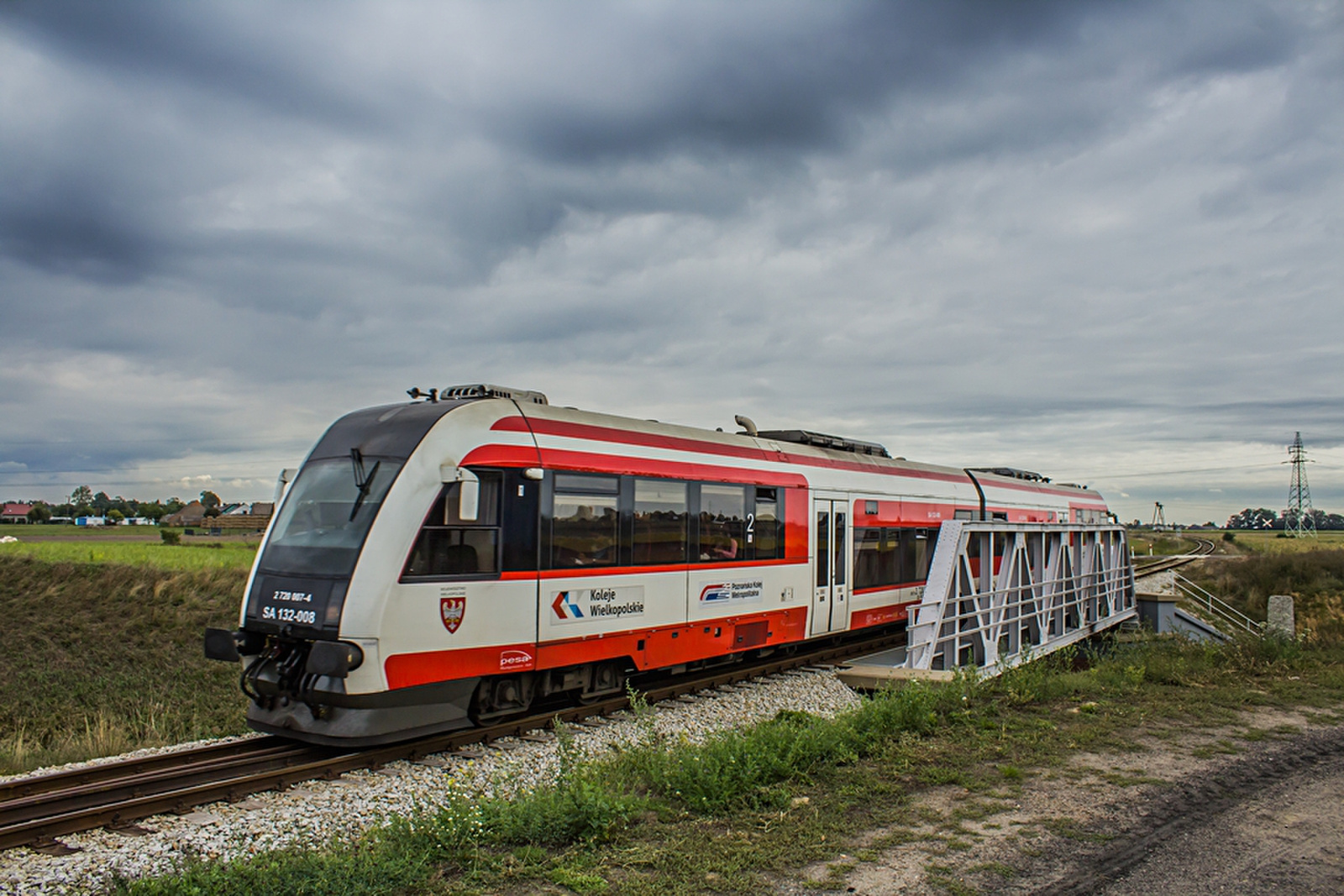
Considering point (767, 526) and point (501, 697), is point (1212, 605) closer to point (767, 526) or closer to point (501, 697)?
point (767, 526)

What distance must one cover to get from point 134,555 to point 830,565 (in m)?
20.9

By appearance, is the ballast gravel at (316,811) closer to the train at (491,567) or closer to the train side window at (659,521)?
the train at (491,567)

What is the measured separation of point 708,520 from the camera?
11.4 meters

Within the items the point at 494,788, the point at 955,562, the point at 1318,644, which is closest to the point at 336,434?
the point at 494,788

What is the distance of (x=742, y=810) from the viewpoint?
5727mm

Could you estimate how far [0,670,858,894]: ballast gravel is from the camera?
536 cm

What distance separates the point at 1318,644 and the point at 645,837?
14.3 m

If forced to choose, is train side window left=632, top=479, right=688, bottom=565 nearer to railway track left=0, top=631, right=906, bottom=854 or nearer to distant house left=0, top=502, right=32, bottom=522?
railway track left=0, top=631, right=906, bottom=854

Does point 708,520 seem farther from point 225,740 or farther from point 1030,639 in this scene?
point 1030,639

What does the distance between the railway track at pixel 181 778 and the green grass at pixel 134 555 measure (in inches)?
671

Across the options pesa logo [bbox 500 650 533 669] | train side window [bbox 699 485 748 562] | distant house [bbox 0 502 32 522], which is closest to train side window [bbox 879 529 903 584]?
train side window [bbox 699 485 748 562]

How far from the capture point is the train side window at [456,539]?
8078 millimetres

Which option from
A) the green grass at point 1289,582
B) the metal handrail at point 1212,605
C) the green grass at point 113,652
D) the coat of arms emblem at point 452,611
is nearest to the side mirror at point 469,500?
the coat of arms emblem at point 452,611

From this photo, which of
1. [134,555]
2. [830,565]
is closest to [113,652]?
[134,555]
